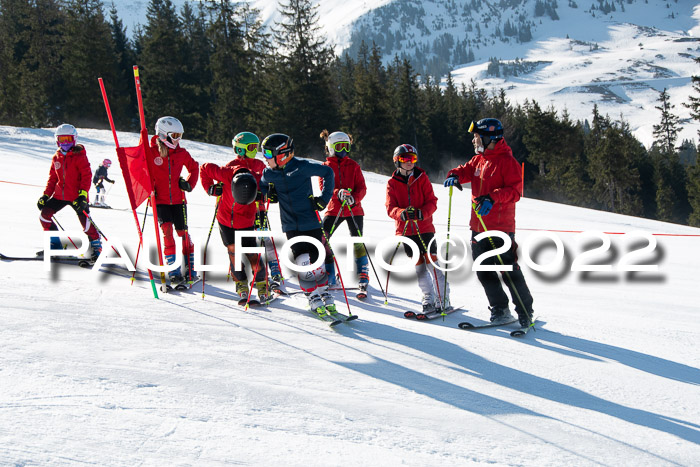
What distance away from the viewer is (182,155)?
6.55 m

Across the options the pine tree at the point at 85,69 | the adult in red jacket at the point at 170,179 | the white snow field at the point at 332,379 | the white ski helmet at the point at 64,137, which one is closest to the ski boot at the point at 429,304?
the white snow field at the point at 332,379

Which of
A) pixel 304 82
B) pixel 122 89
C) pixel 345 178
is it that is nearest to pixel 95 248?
pixel 345 178

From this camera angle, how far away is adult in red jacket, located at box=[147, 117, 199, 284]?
248 inches

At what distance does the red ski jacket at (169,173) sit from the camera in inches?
252

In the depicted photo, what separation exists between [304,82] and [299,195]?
133 ft

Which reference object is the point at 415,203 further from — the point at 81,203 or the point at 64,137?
the point at 64,137

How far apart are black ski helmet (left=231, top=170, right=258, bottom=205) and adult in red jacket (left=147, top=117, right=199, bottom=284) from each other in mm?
1179

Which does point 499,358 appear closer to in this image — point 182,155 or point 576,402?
point 576,402

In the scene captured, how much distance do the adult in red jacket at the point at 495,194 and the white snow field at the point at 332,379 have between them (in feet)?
1.65

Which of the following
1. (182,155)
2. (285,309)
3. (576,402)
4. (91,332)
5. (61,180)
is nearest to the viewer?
(576,402)

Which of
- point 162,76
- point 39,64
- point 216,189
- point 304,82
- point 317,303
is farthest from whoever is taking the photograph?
point 39,64

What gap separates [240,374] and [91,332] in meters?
1.56

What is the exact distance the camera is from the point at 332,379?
159 inches

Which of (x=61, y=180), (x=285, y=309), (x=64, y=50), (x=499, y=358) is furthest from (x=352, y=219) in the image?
(x=64, y=50)
